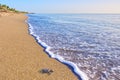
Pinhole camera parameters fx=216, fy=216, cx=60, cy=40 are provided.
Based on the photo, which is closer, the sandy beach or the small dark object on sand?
the sandy beach

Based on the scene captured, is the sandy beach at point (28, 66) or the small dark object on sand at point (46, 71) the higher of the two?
the small dark object on sand at point (46, 71)

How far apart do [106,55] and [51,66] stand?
3733mm

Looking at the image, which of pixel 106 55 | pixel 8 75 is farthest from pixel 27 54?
pixel 106 55

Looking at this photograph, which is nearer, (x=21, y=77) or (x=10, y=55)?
(x=21, y=77)

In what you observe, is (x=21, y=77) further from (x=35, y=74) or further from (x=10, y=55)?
(x=10, y=55)

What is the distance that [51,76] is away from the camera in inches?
294

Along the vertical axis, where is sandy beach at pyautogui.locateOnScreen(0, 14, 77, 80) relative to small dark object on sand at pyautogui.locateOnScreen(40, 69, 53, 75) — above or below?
below

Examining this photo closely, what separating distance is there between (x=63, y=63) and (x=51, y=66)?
79cm

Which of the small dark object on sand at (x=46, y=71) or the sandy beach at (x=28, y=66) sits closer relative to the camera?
the sandy beach at (x=28, y=66)

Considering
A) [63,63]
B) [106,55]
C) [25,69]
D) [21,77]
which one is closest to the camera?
[21,77]

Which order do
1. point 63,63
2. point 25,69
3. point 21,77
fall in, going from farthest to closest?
point 63,63
point 25,69
point 21,77

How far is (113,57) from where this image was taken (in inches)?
420

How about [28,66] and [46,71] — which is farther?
[28,66]

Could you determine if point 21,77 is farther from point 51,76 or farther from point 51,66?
point 51,66
